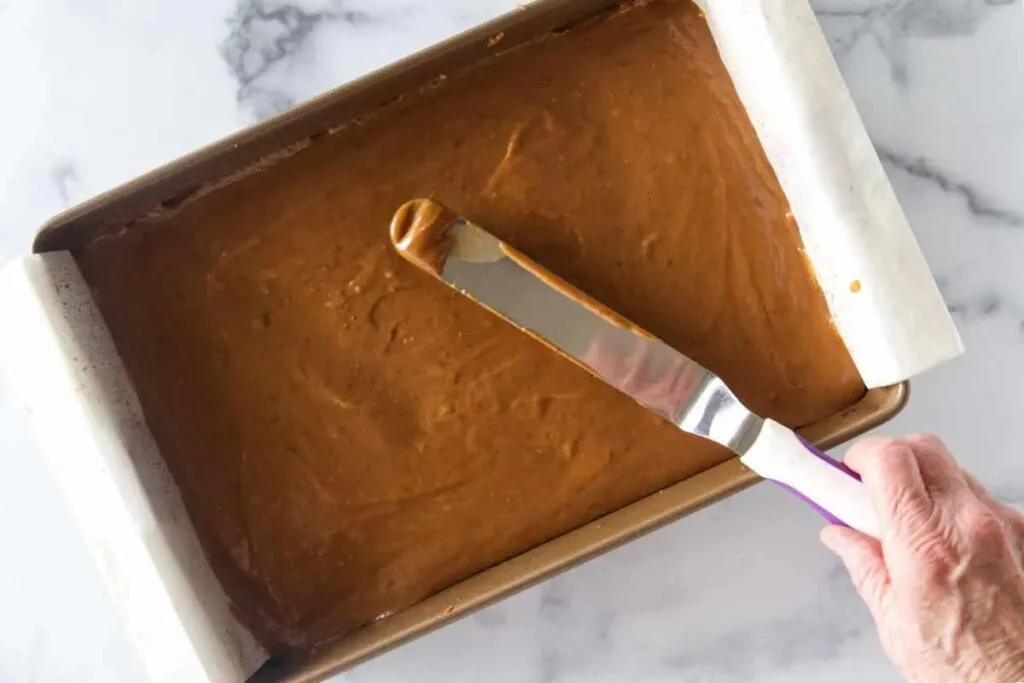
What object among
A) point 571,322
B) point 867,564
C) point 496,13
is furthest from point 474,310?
point 867,564

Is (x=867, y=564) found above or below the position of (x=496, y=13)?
below

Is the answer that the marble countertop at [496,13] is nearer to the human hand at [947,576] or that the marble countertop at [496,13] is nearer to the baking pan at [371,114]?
the baking pan at [371,114]

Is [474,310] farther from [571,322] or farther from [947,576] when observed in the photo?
[947,576]

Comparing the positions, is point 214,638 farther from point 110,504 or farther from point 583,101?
point 583,101

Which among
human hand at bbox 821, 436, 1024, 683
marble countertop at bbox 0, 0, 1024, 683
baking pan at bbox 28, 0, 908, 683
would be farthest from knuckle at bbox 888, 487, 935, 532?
marble countertop at bbox 0, 0, 1024, 683

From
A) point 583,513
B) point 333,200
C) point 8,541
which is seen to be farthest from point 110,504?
point 583,513

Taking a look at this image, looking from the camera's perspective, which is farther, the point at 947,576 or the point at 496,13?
the point at 496,13

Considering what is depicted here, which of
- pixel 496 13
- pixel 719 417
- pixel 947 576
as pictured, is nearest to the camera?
pixel 947 576
